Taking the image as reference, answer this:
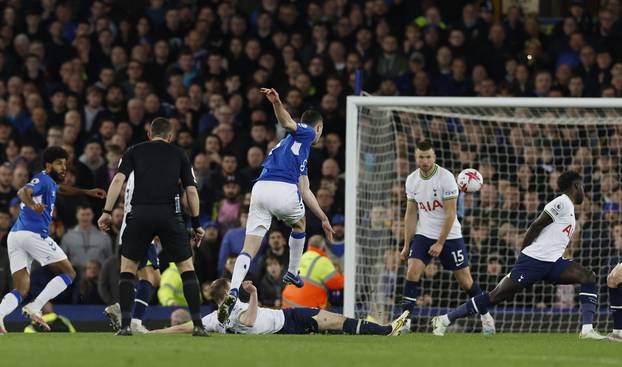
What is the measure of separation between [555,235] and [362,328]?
84.1 inches

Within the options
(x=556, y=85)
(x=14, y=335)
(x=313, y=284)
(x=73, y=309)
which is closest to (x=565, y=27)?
(x=556, y=85)

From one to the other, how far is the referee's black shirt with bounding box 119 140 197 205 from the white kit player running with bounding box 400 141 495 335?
10.7ft

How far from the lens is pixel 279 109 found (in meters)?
11.5

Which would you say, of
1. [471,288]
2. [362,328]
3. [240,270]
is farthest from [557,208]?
[240,270]

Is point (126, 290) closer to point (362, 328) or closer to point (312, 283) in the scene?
point (362, 328)

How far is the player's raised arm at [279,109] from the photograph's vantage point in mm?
11328

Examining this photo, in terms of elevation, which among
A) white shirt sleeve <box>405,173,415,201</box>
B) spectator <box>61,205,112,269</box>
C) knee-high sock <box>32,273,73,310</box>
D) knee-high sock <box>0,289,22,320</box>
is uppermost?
white shirt sleeve <box>405,173,415,201</box>

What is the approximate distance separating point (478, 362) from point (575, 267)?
396 centimetres

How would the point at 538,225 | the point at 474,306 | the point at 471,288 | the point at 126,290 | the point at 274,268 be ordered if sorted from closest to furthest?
the point at 126,290
the point at 538,225
the point at 474,306
the point at 471,288
the point at 274,268

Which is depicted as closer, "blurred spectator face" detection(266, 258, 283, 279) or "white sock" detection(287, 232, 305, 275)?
"white sock" detection(287, 232, 305, 275)

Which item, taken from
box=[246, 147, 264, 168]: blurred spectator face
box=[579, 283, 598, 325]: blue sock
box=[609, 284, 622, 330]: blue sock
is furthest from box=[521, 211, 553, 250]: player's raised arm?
box=[246, 147, 264, 168]: blurred spectator face

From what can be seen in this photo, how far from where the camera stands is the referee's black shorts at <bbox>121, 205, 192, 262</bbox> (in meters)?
11.4

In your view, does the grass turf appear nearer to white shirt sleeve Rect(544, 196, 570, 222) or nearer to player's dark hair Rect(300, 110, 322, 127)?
white shirt sleeve Rect(544, 196, 570, 222)

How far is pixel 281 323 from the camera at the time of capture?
1271 centimetres
